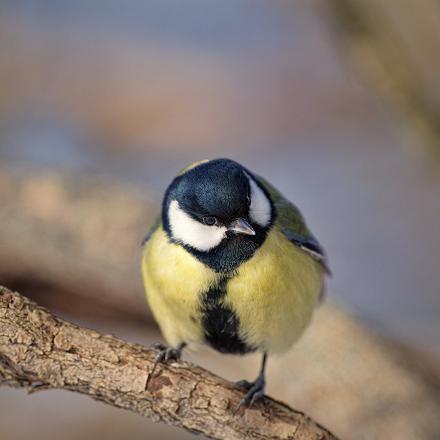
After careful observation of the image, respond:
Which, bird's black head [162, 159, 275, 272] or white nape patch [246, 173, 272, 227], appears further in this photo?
white nape patch [246, 173, 272, 227]

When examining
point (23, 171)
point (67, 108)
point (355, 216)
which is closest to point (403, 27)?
point (23, 171)

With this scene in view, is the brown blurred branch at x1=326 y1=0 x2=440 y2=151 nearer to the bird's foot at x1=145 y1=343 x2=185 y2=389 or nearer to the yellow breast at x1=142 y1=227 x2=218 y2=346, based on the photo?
the yellow breast at x1=142 y1=227 x2=218 y2=346

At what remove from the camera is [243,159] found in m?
Answer: 4.48

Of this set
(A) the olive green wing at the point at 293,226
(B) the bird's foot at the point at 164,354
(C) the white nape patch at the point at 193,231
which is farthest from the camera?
(A) the olive green wing at the point at 293,226

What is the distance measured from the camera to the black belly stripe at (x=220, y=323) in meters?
1.57

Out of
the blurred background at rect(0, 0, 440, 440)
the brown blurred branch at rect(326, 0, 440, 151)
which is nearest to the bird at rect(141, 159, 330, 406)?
the blurred background at rect(0, 0, 440, 440)

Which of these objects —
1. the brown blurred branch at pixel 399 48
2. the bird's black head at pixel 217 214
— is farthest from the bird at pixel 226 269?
the brown blurred branch at pixel 399 48

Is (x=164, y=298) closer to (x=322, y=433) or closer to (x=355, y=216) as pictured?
(x=322, y=433)

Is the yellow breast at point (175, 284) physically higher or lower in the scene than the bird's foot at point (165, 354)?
higher

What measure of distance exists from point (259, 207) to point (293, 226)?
186 mm

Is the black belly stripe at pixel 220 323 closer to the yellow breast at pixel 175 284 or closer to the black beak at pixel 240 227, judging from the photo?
the yellow breast at pixel 175 284

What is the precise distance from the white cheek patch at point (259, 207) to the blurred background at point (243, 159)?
900 millimetres

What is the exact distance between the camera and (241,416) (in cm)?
147

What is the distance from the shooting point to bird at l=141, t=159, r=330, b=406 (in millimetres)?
1501
